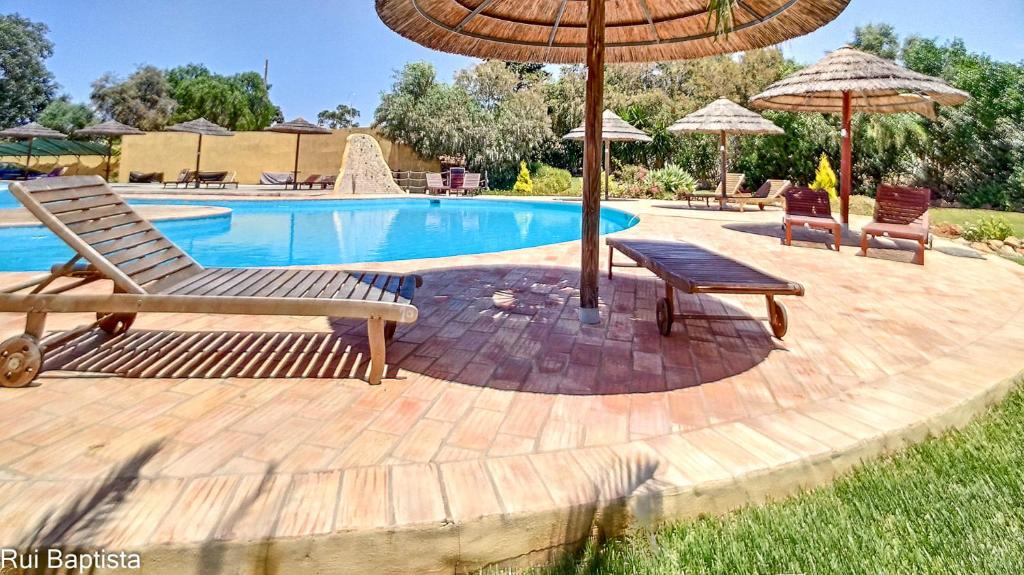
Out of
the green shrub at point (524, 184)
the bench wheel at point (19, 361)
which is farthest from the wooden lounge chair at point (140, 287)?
the green shrub at point (524, 184)

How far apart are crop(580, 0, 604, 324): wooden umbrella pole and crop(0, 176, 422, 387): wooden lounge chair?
4.27 ft

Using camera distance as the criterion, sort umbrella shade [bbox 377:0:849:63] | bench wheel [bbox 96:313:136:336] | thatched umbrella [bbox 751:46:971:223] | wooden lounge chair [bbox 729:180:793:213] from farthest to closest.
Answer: wooden lounge chair [bbox 729:180:793:213]
thatched umbrella [bbox 751:46:971:223]
umbrella shade [bbox 377:0:849:63]
bench wheel [bbox 96:313:136:336]

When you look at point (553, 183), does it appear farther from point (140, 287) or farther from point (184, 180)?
point (140, 287)

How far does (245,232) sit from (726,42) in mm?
11263

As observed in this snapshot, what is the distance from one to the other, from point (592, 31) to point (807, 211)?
21.1 feet

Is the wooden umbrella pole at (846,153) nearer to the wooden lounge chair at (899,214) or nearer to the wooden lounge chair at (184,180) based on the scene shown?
the wooden lounge chair at (899,214)

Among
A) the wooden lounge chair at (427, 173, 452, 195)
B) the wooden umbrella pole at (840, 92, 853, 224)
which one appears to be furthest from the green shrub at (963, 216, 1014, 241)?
the wooden lounge chair at (427, 173, 452, 195)

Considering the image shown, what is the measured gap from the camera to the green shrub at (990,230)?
8156mm

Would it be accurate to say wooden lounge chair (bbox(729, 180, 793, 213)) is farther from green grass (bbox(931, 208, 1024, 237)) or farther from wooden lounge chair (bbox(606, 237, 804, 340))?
wooden lounge chair (bbox(606, 237, 804, 340))

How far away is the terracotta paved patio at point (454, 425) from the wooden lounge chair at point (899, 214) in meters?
2.86

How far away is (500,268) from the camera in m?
5.95

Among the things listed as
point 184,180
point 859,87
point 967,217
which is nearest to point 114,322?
point 859,87

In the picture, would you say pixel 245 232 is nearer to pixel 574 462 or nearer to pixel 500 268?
pixel 500 268

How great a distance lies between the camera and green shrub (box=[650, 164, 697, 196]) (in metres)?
19.3
